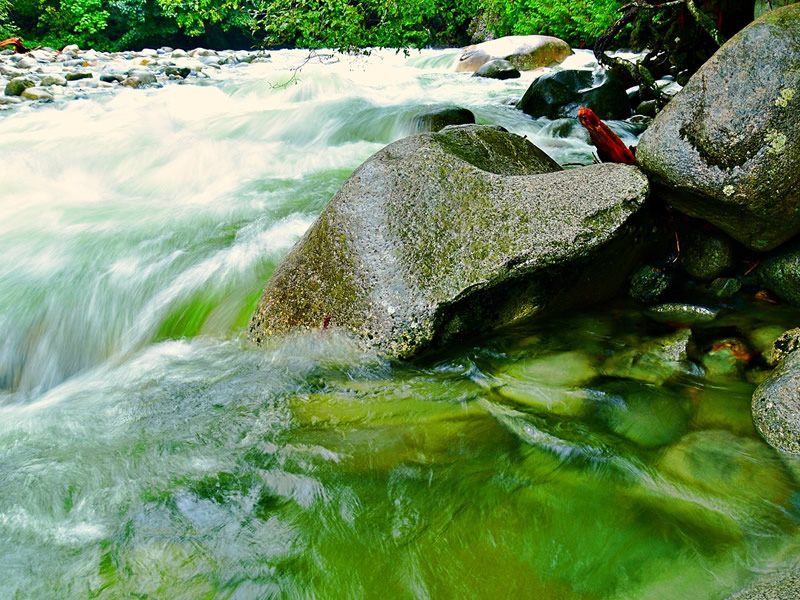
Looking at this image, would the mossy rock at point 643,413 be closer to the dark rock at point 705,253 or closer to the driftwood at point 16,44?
the dark rock at point 705,253

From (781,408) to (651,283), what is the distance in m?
1.36

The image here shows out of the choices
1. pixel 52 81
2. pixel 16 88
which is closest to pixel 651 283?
pixel 16 88

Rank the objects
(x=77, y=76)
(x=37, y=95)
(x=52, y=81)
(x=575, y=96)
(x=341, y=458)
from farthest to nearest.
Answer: (x=77, y=76)
(x=52, y=81)
(x=37, y=95)
(x=575, y=96)
(x=341, y=458)

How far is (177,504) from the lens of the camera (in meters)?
2.68

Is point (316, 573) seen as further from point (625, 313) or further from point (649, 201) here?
point (649, 201)

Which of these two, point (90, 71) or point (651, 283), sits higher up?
point (651, 283)

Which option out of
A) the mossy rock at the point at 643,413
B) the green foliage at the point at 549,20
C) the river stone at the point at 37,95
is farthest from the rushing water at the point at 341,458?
the green foliage at the point at 549,20

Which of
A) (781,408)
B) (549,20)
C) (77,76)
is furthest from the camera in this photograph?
(549,20)

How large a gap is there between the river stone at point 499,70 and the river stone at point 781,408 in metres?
13.0

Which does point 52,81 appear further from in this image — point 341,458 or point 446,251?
point 341,458

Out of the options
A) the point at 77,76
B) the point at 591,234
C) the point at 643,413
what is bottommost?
the point at 77,76

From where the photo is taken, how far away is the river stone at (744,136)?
10.5ft

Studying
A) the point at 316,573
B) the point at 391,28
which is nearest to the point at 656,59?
the point at 391,28

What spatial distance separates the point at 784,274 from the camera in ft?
12.0
